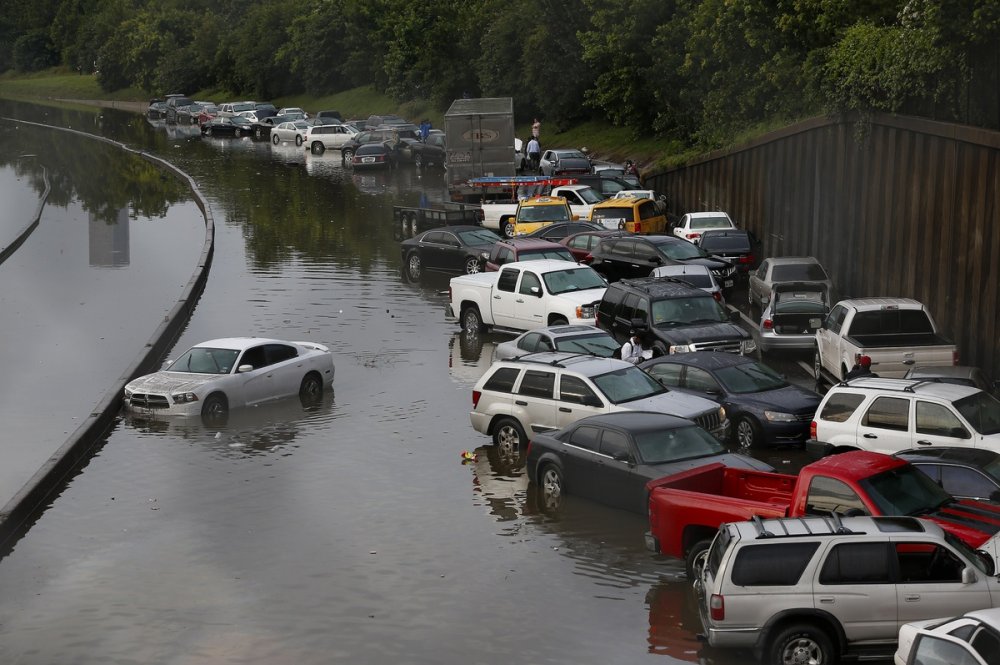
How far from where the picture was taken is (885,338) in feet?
77.3

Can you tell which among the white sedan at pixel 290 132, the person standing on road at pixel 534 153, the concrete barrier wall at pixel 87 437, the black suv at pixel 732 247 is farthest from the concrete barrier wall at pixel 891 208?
the white sedan at pixel 290 132

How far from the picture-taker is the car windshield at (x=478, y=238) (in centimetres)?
3841

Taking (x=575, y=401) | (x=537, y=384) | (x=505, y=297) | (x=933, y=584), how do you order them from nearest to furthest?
(x=933, y=584), (x=575, y=401), (x=537, y=384), (x=505, y=297)

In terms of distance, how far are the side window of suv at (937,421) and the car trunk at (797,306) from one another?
8709mm

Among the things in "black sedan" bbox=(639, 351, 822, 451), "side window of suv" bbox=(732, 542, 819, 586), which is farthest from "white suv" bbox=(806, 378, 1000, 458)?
"side window of suv" bbox=(732, 542, 819, 586)

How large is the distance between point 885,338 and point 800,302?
14.5ft

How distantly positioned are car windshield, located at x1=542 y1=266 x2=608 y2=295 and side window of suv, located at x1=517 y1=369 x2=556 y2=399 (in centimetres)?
835

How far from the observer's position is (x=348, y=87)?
113750 millimetres

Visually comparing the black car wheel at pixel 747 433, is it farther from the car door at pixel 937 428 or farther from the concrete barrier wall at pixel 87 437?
the concrete barrier wall at pixel 87 437

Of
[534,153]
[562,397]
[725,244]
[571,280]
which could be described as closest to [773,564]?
[562,397]

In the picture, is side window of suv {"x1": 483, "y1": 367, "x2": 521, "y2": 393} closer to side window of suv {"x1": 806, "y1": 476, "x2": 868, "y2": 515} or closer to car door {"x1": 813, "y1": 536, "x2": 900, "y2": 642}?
side window of suv {"x1": 806, "y1": 476, "x2": 868, "y2": 515}

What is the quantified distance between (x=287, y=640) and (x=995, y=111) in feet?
67.1

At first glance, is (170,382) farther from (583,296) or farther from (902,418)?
(902,418)

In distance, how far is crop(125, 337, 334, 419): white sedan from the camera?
933 inches
